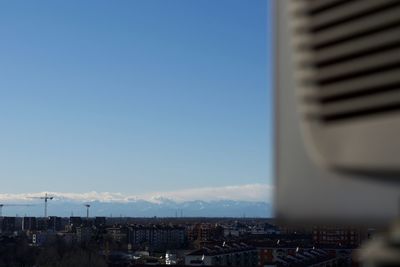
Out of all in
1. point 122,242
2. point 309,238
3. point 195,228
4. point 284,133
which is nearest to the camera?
point 284,133

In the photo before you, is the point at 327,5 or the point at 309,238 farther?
the point at 309,238

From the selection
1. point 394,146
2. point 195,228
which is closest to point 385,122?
point 394,146

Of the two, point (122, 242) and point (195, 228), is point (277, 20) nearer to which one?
point (122, 242)

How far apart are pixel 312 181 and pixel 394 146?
0.10 meters

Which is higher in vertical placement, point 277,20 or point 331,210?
point 277,20

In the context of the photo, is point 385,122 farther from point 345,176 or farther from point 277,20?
point 277,20

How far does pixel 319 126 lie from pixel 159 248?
32331mm

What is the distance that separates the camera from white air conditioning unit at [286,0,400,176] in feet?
2.00

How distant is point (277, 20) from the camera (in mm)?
730

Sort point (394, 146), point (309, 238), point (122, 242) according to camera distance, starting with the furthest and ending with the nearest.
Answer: point (122, 242) < point (309, 238) < point (394, 146)

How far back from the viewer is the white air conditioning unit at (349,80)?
61 cm

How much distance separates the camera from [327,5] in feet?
2.20

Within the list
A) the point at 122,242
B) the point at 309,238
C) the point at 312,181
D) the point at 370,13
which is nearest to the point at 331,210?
the point at 312,181

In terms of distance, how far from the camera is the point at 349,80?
64cm
